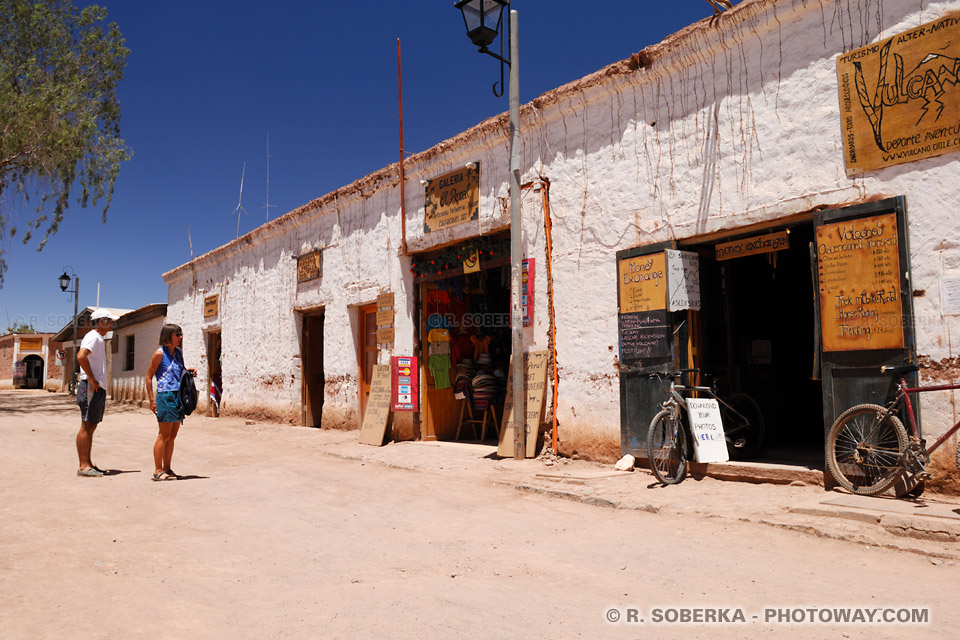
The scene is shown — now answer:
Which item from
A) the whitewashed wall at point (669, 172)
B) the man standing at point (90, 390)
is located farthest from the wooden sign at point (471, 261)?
the man standing at point (90, 390)

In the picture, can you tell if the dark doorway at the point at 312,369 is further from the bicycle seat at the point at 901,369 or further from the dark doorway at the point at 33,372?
the dark doorway at the point at 33,372

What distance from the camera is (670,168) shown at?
6754 millimetres

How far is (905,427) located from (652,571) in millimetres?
2670

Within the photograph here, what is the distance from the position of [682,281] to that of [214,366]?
1413 centimetres

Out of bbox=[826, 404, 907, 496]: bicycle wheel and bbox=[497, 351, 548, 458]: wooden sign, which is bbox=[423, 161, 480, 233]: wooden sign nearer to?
bbox=[497, 351, 548, 458]: wooden sign

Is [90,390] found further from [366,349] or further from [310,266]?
[310,266]

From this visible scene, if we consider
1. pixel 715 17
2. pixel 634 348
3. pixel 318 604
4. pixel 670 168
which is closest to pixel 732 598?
pixel 318 604

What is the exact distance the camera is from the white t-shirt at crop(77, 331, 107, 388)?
656 centimetres

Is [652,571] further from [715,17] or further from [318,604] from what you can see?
[715,17]

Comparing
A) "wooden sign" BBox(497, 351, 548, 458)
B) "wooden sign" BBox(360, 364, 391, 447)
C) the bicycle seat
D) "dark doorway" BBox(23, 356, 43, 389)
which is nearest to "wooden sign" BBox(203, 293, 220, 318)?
"wooden sign" BBox(360, 364, 391, 447)

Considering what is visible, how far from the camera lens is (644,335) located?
684 centimetres

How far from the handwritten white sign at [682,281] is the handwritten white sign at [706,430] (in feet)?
3.16

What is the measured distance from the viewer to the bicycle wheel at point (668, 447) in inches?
239

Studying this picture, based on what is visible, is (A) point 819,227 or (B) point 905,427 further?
(A) point 819,227
